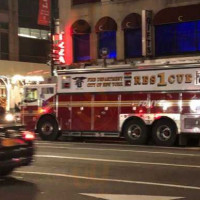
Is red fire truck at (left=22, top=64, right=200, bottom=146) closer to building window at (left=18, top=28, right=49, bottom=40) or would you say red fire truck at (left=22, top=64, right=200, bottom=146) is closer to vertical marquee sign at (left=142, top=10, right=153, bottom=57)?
vertical marquee sign at (left=142, top=10, right=153, bottom=57)

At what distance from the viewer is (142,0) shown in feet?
87.2

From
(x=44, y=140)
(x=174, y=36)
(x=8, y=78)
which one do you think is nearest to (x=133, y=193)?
(x=44, y=140)

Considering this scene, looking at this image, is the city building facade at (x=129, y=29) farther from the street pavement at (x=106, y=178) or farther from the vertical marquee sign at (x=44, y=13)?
the street pavement at (x=106, y=178)

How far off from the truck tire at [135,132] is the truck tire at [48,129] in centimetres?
353

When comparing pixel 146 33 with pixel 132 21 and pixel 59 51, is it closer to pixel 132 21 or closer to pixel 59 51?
pixel 132 21

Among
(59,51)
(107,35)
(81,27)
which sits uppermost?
(81,27)

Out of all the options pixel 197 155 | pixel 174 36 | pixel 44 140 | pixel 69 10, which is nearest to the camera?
pixel 197 155

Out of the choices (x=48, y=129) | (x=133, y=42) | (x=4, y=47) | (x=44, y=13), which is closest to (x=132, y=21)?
(x=133, y=42)

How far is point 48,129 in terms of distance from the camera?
21.5 metres

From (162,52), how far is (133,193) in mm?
18068

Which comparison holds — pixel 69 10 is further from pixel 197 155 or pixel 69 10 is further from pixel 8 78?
pixel 197 155

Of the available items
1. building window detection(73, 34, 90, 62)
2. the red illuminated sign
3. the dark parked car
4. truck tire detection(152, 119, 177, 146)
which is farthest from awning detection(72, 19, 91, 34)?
the dark parked car

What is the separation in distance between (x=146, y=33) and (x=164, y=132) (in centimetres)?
822

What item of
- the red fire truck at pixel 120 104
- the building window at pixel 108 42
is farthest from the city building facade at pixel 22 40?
the red fire truck at pixel 120 104
